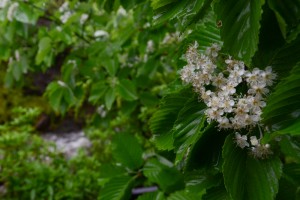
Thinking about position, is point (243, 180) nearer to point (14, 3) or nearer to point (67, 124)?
point (14, 3)

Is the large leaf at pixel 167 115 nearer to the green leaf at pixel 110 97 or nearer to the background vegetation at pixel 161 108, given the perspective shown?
the background vegetation at pixel 161 108

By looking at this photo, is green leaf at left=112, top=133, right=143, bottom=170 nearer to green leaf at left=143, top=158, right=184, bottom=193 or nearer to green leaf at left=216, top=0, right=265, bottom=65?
green leaf at left=143, top=158, right=184, bottom=193

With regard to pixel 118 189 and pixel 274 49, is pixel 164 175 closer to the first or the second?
pixel 118 189

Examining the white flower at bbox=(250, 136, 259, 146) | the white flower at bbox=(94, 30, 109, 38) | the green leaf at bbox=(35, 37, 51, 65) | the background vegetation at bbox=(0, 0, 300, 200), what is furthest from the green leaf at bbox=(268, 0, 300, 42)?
the white flower at bbox=(94, 30, 109, 38)

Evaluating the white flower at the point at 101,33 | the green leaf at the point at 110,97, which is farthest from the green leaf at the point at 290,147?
the white flower at the point at 101,33

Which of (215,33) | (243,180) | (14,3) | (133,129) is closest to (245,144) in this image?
(243,180)
